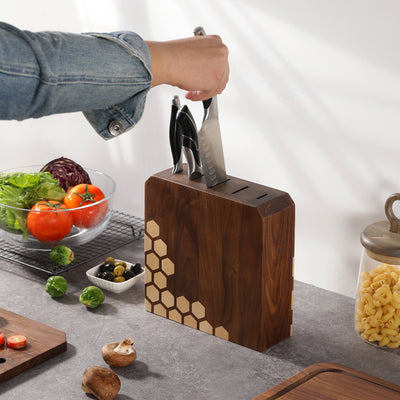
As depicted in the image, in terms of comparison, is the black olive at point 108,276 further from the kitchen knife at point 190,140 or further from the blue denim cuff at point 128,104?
the blue denim cuff at point 128,104

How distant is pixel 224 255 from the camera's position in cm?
111

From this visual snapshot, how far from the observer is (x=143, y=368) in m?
1.06

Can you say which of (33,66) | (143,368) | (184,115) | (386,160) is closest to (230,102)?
(184,115)

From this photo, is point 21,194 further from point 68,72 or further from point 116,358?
point 68,72

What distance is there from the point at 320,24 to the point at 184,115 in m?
0.29

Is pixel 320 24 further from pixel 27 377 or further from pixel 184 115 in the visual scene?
pixel 27 377

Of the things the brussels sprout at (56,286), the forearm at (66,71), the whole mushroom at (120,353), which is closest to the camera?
the forearm at (66,71)

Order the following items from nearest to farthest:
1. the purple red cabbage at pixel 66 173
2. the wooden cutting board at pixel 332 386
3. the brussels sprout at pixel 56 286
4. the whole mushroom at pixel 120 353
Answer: the wooden cutting board at pixel 332 386 < the whole mushroom at pixel 120 353 < the brussels sprout at pixel 56 286 < the purple red cabbage at pixel 66 173

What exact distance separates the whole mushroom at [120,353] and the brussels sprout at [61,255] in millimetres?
315

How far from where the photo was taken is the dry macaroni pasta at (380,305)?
3.57ft

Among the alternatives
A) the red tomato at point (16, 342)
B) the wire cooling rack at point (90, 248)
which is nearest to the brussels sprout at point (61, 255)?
the wire cooling rack at point (90, 248)

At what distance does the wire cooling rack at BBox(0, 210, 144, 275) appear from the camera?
1.40 meters

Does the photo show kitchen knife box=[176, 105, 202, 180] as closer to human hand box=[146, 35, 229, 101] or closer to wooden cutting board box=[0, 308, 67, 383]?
human hand box=[146, 35, 229, 101]

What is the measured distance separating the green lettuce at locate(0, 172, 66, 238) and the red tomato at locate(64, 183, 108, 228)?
32 millimetres
